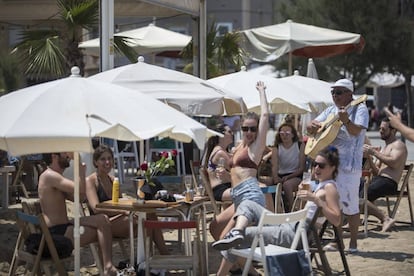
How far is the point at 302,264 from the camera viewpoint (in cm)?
582

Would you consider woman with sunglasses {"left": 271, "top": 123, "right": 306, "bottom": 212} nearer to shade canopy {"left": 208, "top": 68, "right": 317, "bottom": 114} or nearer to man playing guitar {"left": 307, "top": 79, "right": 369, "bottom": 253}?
shade canopy {"left": 208, "top": 68, "right": 317, "bottom": 114}

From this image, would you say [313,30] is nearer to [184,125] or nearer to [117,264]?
[117,264]

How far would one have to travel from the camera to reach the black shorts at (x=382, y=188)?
986 cm

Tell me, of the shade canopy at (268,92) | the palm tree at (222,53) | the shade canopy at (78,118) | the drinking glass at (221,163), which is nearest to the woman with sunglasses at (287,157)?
the shade canopy at (268,92)

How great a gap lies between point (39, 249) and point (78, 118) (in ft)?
4.09

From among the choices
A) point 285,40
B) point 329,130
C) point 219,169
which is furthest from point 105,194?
point 285,40

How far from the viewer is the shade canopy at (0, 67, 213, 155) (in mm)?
5039

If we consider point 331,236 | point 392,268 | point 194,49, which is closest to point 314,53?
point 194,49

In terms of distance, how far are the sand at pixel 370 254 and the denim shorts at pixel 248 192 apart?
114 cm

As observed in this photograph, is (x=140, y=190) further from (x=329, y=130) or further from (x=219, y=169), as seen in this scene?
(x=329, y=130)

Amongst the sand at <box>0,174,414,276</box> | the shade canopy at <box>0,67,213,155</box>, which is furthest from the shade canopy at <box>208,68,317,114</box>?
the shade canopy at <box>0,67,213,155</box>

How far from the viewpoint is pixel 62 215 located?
21.0ft

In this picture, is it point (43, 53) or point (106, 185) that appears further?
point (43, 53)

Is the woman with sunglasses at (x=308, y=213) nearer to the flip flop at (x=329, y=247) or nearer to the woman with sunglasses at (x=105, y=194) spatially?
the flip flop at (x=329, y=247)
